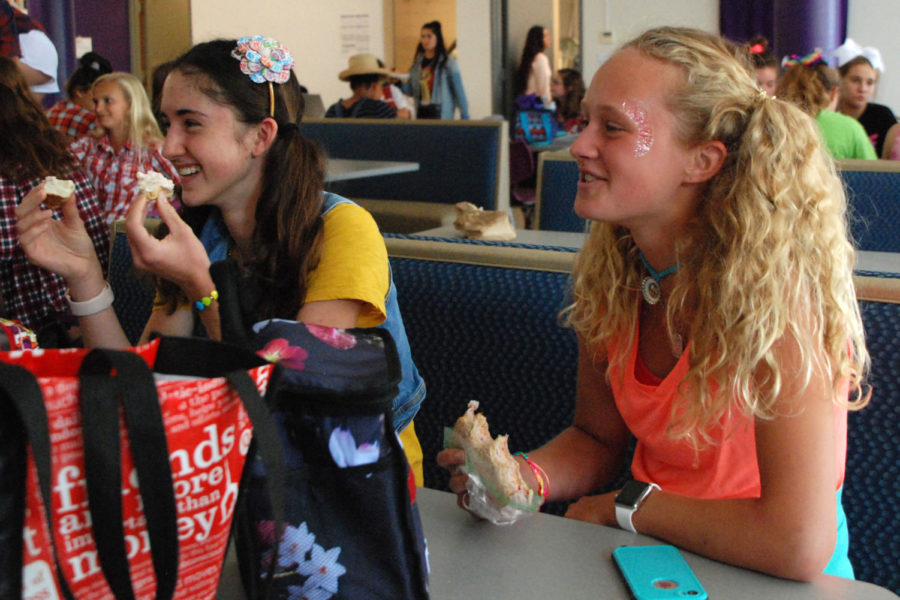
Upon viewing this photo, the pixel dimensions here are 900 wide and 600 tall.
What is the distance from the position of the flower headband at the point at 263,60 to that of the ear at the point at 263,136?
0.02m

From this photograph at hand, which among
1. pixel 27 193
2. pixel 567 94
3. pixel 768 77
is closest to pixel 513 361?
pixel 27 193

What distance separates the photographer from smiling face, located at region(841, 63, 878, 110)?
208 inches

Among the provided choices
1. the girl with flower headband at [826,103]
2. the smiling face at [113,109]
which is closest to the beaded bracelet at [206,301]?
the smiling face at [113,109]

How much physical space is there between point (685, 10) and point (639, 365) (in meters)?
9.21

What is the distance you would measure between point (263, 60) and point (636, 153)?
80cm

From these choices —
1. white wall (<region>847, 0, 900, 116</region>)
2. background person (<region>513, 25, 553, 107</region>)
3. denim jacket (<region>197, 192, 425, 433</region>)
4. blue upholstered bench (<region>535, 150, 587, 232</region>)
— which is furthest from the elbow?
white wall (<region>847, 0, 900, 116</region>)

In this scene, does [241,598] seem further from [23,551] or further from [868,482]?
[868,482]

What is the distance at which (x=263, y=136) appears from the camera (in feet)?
5.39

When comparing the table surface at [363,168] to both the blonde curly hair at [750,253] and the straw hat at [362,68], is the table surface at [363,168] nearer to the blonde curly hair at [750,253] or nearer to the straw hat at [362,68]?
the straw hat at [362,68]

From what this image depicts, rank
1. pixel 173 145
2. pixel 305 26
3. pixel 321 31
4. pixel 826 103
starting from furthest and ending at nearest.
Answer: pixel 321 31
pixel 305 26
pixel 826 103
pixel 173 145

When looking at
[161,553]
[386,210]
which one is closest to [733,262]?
[161,553]

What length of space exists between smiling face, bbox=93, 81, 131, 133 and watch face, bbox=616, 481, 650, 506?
3.49 metres

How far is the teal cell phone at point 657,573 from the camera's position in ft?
2.68

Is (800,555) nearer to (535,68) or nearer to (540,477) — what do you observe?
(540,477)
